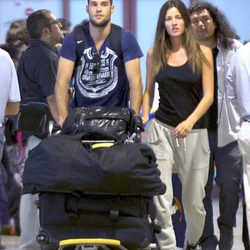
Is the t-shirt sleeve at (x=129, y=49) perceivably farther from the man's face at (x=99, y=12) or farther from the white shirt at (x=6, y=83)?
the white shirt at (x=6, y=83)

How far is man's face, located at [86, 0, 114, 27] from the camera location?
23.2ft

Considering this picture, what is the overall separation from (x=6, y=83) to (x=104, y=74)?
0.64 m

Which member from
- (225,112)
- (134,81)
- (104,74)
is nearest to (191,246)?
(225,112)

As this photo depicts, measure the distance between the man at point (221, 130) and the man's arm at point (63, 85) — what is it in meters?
1.30

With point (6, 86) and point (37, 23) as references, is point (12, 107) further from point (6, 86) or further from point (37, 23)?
point (37, 23)

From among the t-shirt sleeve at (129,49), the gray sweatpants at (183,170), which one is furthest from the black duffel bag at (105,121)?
the gray sweatpants at (183,170)

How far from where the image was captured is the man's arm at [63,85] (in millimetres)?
7113

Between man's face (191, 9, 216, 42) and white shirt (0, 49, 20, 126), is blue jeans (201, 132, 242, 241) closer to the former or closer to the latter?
man's face (191, 9, 216, 42)

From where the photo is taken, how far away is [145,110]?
7.34 meters

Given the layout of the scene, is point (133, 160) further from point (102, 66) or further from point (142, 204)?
point (102, 66)

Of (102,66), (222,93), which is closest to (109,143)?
(102,66)

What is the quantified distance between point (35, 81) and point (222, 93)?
Answer: 1.41m

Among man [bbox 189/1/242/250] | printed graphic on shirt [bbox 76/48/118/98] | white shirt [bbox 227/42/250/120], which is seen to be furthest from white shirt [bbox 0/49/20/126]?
man [bbox 189/1/242/250]

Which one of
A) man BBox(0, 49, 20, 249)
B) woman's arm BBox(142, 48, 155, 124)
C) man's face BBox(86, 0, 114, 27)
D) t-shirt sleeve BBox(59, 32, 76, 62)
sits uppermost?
man's face BBox(86, 0, 114, 27)
